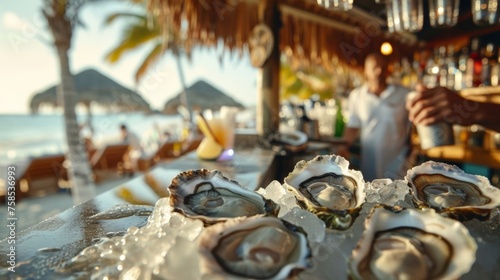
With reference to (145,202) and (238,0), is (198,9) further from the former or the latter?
(145,202)

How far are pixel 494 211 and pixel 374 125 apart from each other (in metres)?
2.41

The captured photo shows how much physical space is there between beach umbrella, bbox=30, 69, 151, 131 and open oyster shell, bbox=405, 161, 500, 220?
10.7 metres

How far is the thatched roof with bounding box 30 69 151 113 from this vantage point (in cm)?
1036

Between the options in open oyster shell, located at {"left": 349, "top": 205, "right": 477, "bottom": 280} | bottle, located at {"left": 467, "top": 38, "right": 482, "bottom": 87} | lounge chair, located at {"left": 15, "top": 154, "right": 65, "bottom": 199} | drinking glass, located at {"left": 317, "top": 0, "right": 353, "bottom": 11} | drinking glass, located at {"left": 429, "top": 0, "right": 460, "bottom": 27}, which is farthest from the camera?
lounge chair, located at {"left": 15, "top": 154, "right": 65, "bottom": 199}

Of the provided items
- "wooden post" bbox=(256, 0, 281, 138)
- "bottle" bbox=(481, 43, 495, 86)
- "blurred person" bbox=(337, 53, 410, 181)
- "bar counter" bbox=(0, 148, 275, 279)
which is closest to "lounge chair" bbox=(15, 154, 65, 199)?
"wooden post" bbox=(256, 0, 281, 138)

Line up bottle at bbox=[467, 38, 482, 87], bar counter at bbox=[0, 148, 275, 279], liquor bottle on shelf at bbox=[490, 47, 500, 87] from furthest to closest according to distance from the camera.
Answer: bottle at bbox=[467, 38, 482, 87]
liquor bottle on shelf at bbox=[490, 47, 500, 87]
bar counter at bbox=[0, 148, 275, 279]

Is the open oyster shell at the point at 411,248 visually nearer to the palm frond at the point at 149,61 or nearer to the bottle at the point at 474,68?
the bottle at the point at 474,68

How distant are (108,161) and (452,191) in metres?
6.90

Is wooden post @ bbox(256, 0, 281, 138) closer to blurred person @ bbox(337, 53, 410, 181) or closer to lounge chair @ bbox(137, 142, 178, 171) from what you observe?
blurred person @ bbox(337, 53, 410, 181)

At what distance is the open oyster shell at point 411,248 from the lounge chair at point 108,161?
6.56m

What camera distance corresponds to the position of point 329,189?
422 mm

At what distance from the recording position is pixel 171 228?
14.4 inches

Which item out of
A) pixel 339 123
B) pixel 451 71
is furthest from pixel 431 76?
pixel 339 123

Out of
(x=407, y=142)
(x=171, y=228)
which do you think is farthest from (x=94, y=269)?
(x=407, y=142)
